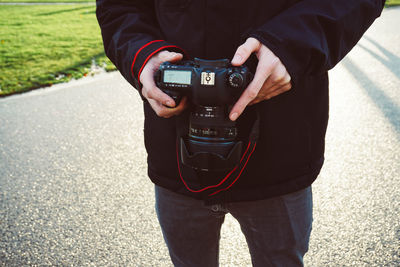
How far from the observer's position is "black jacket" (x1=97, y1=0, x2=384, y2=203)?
864 millimetres

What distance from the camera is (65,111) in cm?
415

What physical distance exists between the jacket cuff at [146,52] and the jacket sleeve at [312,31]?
0.76 feet

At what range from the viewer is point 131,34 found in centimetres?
106

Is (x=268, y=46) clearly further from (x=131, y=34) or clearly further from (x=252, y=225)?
(x=252, y=225)

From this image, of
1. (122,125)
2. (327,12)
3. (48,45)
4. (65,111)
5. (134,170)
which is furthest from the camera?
(48,45)

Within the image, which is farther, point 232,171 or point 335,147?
point 335,147

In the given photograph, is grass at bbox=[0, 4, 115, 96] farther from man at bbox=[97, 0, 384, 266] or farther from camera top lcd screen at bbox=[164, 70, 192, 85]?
camera top lcd screen at bbox=[164, 70, 192, 85]

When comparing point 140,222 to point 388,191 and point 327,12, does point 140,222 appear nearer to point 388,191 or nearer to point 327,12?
point 388,191

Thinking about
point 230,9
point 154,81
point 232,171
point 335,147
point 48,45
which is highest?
point 230,9

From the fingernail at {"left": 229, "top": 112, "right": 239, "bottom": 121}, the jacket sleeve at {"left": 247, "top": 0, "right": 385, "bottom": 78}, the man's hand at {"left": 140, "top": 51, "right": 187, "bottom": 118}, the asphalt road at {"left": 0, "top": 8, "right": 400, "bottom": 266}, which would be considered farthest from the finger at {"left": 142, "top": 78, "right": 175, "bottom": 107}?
the asphalt road at {"left": 0, "top": 8, "right": 400, "bottom": 266}

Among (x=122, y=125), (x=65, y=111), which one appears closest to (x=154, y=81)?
(x=122, y=125)

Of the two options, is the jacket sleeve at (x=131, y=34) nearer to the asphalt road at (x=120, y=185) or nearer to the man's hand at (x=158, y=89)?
the man's hand at (x=158, y=89)

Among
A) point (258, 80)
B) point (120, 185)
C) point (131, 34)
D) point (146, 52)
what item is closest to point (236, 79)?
point (258, 80)

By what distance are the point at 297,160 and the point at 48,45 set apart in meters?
7.20
